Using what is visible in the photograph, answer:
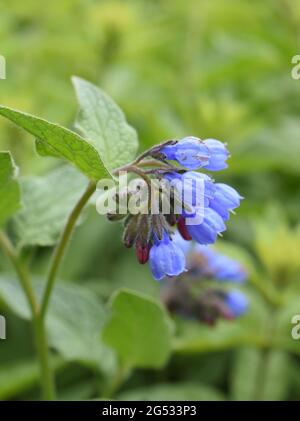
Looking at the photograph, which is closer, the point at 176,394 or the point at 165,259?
the point at 165,259

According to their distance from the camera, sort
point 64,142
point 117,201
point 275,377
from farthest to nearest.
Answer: point 275,377 < point 117,201 < point 64,142

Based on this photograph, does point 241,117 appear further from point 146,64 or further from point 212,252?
point 212,252

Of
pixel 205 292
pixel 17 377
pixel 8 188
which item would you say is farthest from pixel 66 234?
pixel 205 292

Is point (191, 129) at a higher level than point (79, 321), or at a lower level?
higher

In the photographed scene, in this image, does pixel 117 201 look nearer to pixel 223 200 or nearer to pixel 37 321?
pixel 223 200

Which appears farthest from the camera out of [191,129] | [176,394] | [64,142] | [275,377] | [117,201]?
[191,129]

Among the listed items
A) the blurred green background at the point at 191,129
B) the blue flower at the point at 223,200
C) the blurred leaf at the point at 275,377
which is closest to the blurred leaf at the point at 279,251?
the blurred green background at the point at 191,129
